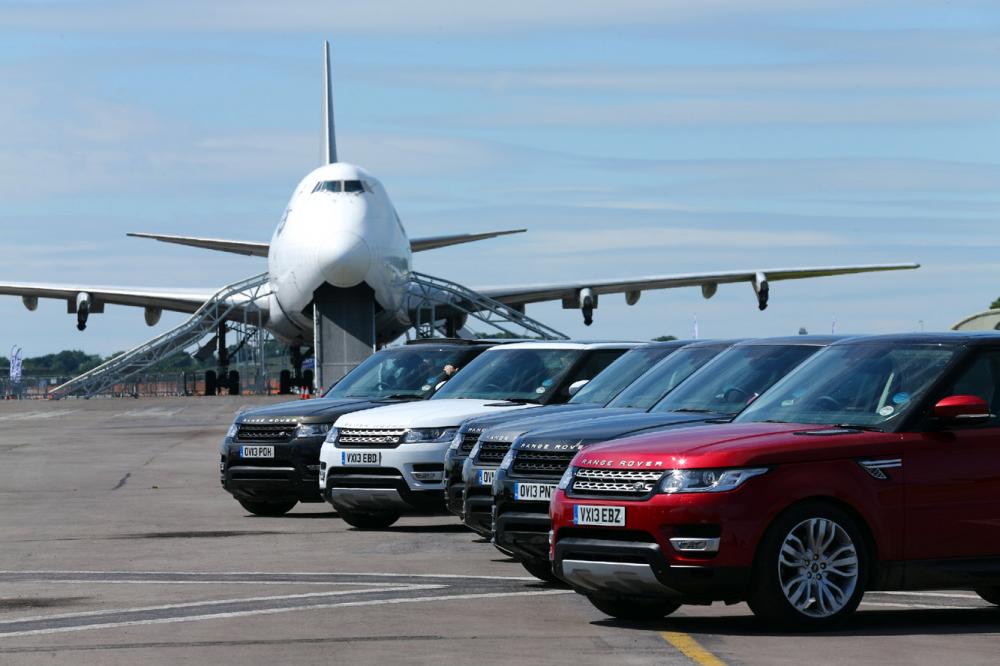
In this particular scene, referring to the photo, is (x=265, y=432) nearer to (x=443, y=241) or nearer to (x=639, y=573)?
(x=639, y=573)

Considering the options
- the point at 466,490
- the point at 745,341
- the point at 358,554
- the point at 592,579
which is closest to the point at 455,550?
the point at 358,554

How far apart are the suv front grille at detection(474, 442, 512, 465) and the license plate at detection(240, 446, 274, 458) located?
590 cm

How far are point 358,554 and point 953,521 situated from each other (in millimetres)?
5867

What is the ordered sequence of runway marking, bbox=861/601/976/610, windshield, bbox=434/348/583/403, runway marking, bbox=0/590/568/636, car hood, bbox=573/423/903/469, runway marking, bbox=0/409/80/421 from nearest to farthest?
car hood, bbox=573/423/903/469 < runway marking, bbox=0/590/568/636 < runway marking, bbox=861/601/976/610 < windshield, bbox=434/348/583/403 < runway marking, bbox=0/409/80/421

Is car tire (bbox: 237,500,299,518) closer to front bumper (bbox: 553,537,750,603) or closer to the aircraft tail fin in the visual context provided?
front bumper (bbox: 553,537,750,603)

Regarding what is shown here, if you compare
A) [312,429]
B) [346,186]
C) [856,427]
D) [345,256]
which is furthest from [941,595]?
[346,186]

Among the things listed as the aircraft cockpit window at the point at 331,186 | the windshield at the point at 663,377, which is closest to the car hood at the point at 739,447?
the windshield at the point at 663,377

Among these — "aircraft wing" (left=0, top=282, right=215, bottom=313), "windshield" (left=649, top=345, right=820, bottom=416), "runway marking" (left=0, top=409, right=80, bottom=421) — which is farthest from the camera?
"aircraft wing" (left=0, top=282, right=215, bottom=313)

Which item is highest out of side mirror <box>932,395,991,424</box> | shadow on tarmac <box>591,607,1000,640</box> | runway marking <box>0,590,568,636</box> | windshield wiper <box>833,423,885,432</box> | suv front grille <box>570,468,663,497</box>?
side mirror <box>932,395,991,424</box>

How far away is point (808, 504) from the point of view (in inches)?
387

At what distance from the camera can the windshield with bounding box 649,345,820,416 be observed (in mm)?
→ 12234

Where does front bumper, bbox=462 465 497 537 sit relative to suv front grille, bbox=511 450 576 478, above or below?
below

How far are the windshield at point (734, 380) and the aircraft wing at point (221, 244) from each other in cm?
4154

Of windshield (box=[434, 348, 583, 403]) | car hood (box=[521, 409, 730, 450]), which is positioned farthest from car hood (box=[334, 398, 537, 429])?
car hood (box=[521, 409, 730, 450])
